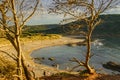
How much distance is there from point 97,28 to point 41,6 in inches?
6928

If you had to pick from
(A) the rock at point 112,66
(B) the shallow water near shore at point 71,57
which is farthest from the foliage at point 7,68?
(A) the rock at point 112,66

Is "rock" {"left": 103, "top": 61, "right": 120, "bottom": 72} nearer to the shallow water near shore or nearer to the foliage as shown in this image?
the shallow water near shore

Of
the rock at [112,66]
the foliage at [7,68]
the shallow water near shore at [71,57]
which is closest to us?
the foliage at [7,68]

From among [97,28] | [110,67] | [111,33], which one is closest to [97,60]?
[110,67]

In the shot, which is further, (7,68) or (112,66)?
(112,66)

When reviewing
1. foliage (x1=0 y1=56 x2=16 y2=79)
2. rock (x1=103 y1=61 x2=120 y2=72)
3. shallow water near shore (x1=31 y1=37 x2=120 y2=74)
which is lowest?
shallow water near shore (x1=31 y1=37 x2=120 y2=74)

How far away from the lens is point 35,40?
127 metres

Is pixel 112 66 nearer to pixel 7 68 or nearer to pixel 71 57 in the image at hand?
pixel 71 57

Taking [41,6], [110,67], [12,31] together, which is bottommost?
[110,67]

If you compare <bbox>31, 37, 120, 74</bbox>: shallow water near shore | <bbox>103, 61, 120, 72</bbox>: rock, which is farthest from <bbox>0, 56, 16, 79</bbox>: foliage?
<bbox>103, 61, 120, 72</bbox>: rock

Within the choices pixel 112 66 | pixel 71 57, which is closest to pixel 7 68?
pixel 112 66

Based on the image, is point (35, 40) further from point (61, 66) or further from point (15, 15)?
point (15, 15)

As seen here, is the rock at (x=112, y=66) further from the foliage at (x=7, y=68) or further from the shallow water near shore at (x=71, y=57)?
the foliage at (x=7, y=68)

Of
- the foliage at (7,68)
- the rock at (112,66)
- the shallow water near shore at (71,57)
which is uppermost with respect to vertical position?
the foliage at (7,68)
